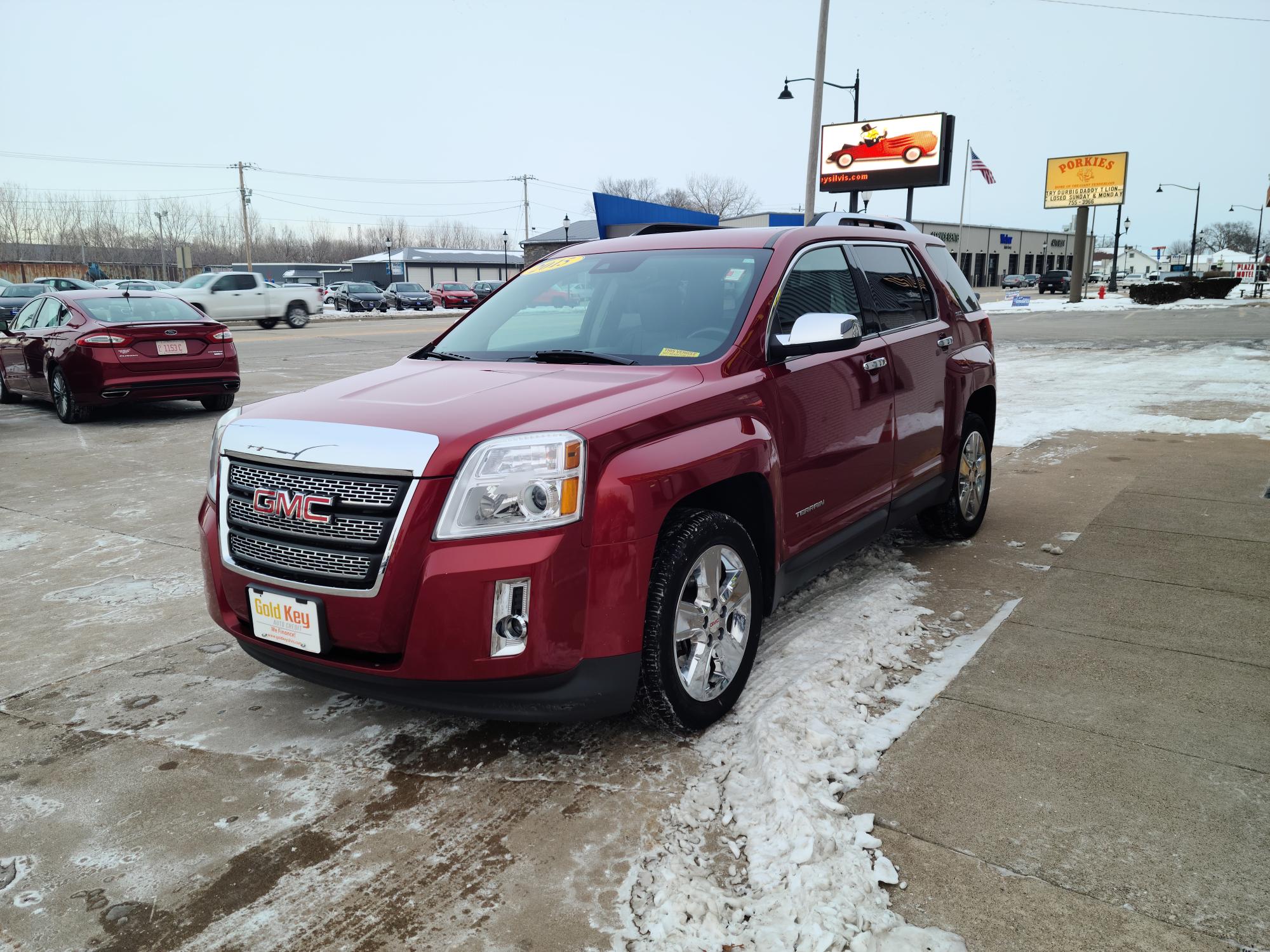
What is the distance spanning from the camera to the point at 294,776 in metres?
3.11

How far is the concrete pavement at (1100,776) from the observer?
2.38 metres

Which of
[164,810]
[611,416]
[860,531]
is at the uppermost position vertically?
[611,416]

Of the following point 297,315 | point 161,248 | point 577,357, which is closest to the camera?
point 577,357

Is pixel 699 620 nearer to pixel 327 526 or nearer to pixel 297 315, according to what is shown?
pixel 327 526

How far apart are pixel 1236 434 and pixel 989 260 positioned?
297ft

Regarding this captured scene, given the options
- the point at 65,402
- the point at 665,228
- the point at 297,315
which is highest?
the point at 665,228

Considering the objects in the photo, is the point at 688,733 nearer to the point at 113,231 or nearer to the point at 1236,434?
the point at 1236,434

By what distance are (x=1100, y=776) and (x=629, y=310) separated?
2.44 meters

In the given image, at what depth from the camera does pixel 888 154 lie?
42.2 metres

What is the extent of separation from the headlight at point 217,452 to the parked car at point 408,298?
45.8 meters

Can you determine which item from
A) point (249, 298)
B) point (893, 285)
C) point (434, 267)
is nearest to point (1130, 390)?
point (893, 285)

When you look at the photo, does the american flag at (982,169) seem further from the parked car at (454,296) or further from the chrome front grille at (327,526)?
the chrome front grille at (327,526)

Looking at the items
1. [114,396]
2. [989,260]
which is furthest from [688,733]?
[989,260]

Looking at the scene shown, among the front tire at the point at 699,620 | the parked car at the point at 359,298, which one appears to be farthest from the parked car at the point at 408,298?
the front tire at the point at 699,620
